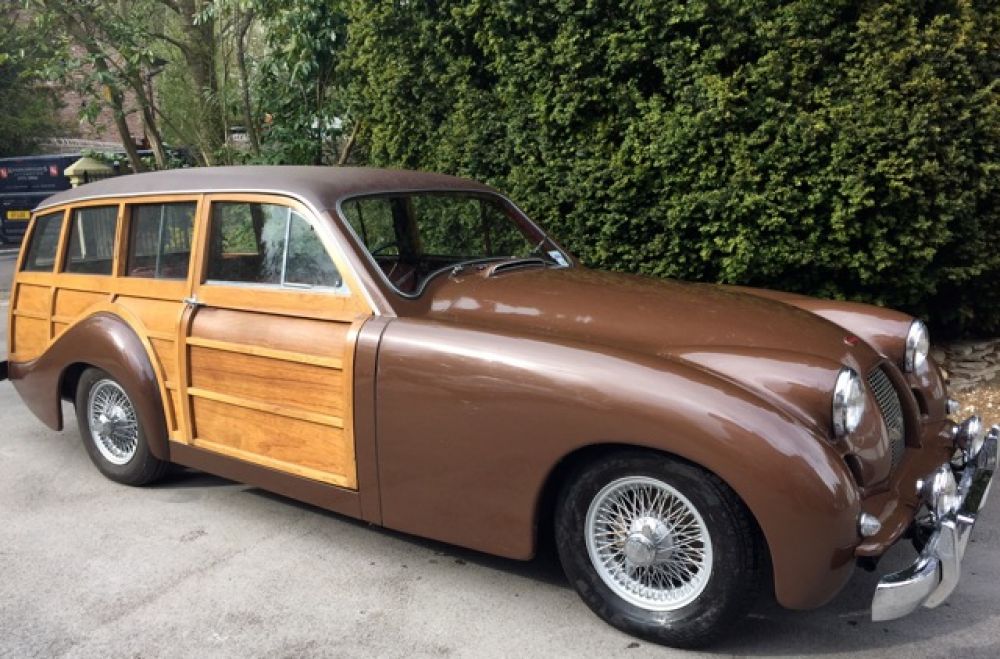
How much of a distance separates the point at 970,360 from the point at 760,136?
2271mm

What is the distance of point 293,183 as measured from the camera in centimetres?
376

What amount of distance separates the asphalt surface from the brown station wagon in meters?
0.24

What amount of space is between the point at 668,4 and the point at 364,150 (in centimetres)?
393

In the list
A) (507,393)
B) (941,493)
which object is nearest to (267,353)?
(507,393)

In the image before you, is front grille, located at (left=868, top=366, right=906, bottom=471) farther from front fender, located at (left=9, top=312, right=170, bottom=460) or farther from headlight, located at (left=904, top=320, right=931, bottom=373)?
front fender, located at (left=9, top=312, right=170, bottom=460)

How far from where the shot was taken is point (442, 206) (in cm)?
429

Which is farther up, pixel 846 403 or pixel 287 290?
pixel 287 290

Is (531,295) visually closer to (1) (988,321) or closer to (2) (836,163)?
(2) (836,163)

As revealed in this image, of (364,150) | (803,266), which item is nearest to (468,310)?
(803,266)

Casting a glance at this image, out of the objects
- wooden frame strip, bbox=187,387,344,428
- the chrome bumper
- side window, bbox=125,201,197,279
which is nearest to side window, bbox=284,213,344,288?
wooden frame strip, bbox=187,387,344,428

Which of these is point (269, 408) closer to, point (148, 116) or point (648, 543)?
point (648, 543)

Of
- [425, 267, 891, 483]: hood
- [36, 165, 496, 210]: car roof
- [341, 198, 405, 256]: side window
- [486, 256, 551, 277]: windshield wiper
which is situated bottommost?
[425, 267, 891, 483]: hood

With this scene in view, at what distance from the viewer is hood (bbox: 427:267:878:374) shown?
3.12m

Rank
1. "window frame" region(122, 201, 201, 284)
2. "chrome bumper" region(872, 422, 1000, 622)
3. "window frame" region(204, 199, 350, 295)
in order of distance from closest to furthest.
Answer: "chrome bumper" region(872, 422, 1000, 622) < "window frame" region(204, 199, 350, 295) < "window frame" region(122, 201, 201, 284)
